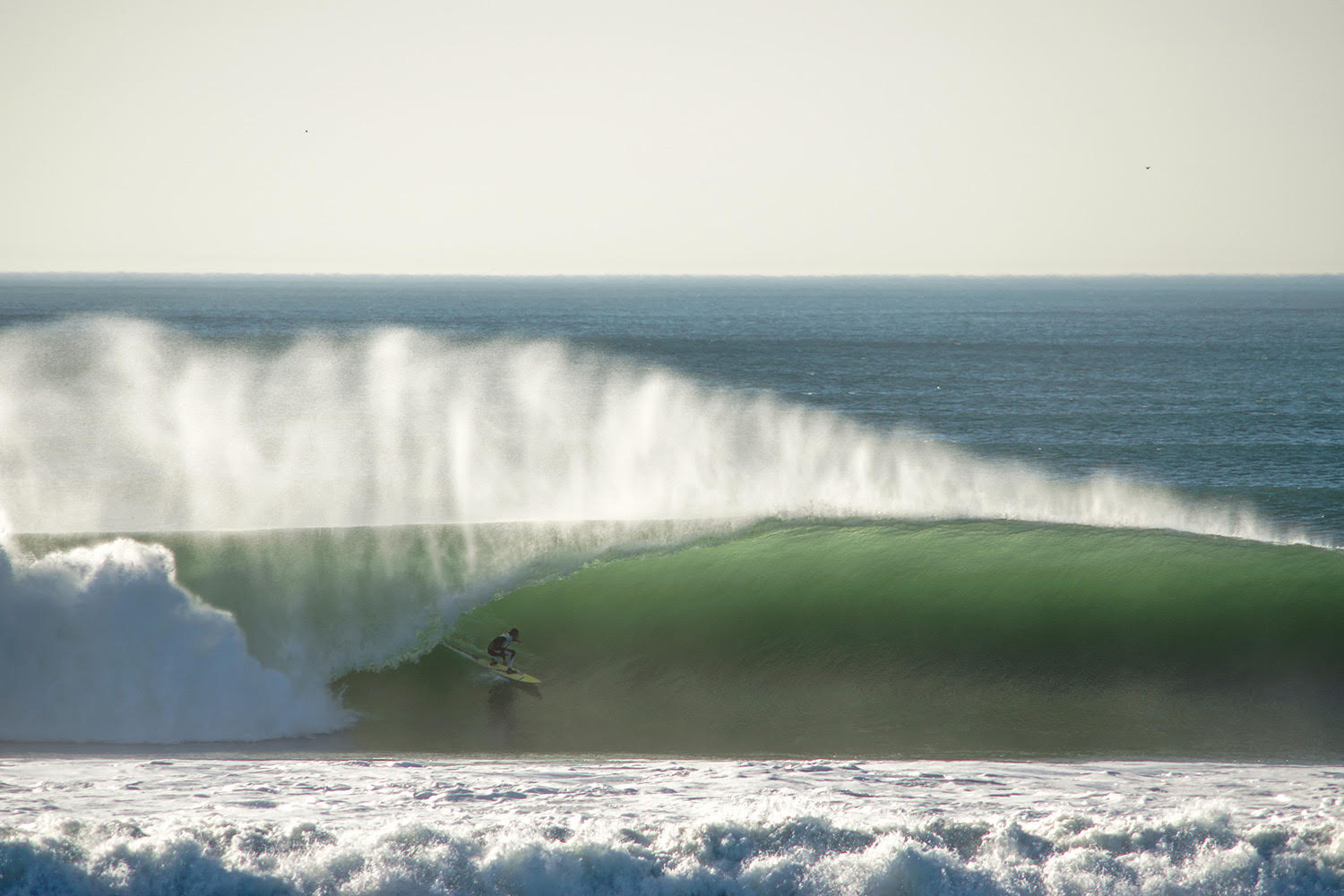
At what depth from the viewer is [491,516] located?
19.0 metres

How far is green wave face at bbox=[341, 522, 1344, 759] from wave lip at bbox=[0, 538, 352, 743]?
782mm

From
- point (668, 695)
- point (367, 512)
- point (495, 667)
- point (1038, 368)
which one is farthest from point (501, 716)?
point (1038, 368)

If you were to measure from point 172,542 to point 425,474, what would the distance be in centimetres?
1611

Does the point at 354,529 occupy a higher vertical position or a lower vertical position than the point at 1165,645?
higher

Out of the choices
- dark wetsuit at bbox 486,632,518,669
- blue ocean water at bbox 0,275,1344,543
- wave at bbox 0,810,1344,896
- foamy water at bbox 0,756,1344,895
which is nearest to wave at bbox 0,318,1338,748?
dark wetsuit at bbox 486,632,518,669

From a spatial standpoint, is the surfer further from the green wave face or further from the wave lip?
the wave lip

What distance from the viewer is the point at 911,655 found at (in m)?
9.84

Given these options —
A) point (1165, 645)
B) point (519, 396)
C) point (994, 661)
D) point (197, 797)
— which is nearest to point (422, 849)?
point (197, 797)

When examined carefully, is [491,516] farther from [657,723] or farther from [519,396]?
[519,396]

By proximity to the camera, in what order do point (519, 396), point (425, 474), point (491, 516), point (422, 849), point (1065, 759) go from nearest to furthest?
point (422, 849), point (1065, 759), point (491, 516), point (425, 474), point (519, 396)

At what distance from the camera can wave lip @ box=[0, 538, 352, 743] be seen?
8.56 metres

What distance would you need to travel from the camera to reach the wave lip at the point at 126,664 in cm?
856

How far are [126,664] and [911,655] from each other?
728 cm

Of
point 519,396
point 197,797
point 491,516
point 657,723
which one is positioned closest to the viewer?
point 197,797
